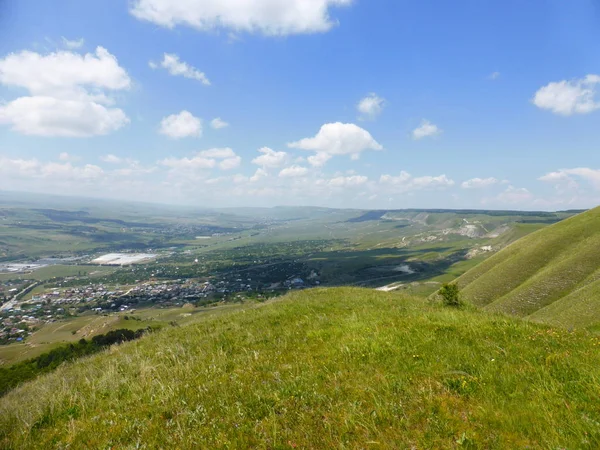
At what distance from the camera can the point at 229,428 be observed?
6.30 m

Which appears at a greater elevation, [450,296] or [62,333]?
[450,296]

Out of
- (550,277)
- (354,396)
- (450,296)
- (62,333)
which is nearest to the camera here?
(354,396)

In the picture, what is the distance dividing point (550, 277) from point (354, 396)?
288 feet

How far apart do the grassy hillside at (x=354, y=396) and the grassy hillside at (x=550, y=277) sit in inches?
1849

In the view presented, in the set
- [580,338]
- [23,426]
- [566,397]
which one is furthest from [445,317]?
[23,426]

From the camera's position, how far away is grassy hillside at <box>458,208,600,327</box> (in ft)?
170

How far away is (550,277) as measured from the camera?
71062 mm

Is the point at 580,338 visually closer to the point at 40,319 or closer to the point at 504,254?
the point at 504,254

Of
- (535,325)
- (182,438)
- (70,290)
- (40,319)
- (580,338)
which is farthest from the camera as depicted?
(70,290)

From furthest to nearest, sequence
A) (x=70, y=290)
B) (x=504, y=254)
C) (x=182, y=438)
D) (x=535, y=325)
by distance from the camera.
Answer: (x=70, y=290), (x=504, y=254), (x=535, y=325), (x=182, y=438)

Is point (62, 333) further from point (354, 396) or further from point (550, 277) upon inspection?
point (550, 277)

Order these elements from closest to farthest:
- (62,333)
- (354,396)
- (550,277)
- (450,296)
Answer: (354,396) < (450,296) < (550,277) < (62,333)

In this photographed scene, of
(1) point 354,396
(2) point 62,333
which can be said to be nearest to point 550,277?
(1) point 354,396

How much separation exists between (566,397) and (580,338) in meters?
5.00
